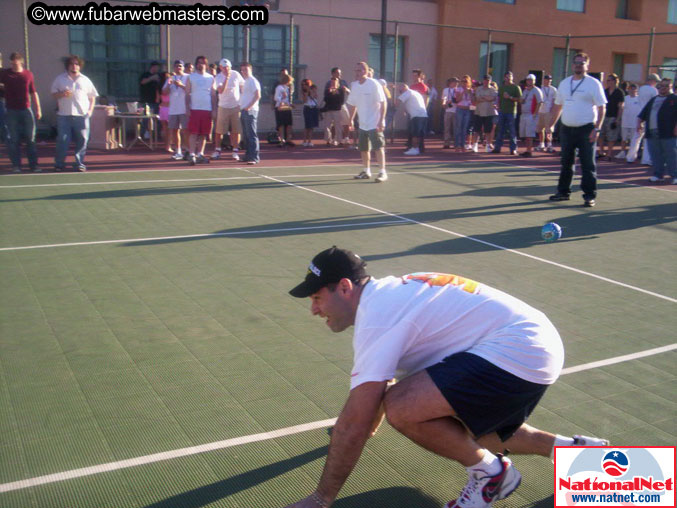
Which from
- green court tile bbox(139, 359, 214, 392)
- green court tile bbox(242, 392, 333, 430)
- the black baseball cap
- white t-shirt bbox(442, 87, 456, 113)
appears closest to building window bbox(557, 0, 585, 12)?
white t-shirt bbox(442, 87, 456, 113)

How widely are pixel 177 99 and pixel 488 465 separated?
550 inches

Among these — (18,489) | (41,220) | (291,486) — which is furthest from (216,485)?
(41,220)

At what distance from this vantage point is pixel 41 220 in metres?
9.40

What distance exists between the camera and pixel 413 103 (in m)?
18.0

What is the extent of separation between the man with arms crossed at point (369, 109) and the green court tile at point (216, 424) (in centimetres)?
949

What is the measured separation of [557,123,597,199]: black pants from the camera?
36.3 feet

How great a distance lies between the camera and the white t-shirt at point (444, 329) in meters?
2.97

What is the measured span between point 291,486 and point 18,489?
4.22ft

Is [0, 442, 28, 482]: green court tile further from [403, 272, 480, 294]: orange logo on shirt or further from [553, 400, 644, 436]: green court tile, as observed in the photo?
[553, 400, 644, 436]: green court tile

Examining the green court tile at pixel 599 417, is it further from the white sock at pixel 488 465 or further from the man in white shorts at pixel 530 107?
the man in white shorts at pixel 530 107

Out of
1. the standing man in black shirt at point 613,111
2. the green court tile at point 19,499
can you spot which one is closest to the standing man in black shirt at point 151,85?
the standing man in black shirt at point 613,111

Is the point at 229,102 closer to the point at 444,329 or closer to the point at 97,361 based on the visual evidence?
the point at 97,361

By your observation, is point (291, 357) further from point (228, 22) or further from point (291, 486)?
point (228, 22)

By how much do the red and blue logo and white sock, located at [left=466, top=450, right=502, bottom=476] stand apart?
0.51 metres
